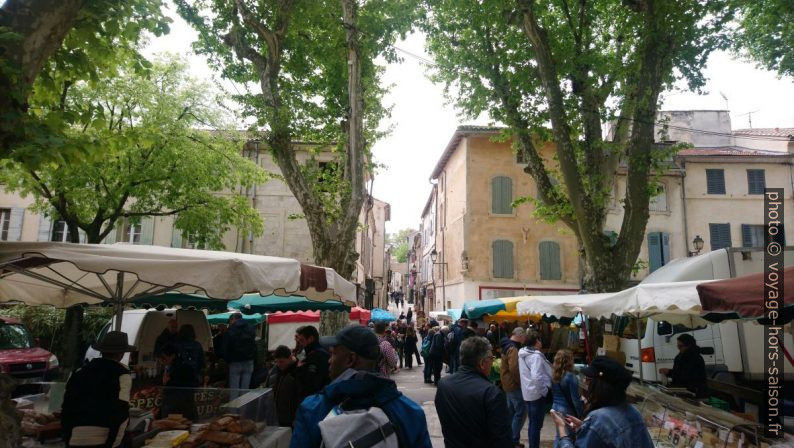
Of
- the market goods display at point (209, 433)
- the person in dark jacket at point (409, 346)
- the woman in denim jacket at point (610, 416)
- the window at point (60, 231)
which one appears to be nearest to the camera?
the woman in denim jacket at point (610, 416)

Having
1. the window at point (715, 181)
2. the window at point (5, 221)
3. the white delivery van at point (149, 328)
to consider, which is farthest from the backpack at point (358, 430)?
the window at point (715, 181)

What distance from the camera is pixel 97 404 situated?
3920 mm

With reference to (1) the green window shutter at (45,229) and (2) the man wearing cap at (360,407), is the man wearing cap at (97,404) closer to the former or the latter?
(2) the man wearing cap at (360,407)

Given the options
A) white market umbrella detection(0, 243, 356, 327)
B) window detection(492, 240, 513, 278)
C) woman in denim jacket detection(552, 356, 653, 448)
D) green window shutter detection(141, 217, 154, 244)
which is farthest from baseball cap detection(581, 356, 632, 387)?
green window shutter detection(141, 217, 154, 244)

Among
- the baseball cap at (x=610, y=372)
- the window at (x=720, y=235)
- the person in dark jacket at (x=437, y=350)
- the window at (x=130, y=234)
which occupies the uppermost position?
the window at (x=720, y=235)

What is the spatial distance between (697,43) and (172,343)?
1254 cm

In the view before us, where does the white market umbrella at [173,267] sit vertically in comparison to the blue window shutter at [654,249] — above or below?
below

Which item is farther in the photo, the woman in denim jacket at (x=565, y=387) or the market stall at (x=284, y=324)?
the market stall at (x=284, y=324)

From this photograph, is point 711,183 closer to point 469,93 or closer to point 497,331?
point 497,331

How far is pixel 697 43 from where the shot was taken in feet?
37.1

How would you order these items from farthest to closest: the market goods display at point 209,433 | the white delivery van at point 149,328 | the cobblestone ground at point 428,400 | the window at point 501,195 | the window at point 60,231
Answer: the window at point 501,195
the window at point 60,231
the white delivery van at point 149,328
the cobblestone ground at point 428,400
the market goods display at point 209,433

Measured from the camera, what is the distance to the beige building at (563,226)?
25.6 meters

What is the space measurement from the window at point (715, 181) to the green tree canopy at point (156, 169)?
23.5 meters

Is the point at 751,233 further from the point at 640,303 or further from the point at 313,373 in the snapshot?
the point at 313,373
